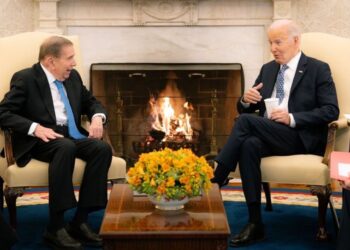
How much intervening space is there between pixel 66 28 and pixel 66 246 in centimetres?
270

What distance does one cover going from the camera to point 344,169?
2.81 m

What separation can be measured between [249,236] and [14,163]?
128 centimetres

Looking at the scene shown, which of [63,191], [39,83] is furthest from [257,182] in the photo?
[39,83]

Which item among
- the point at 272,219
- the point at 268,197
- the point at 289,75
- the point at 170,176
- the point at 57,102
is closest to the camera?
the point at 170,176

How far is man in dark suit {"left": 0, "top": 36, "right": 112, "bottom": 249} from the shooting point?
132 inches

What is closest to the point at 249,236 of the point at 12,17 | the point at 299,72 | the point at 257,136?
the point at 257,136

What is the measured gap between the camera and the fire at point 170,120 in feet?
18.8

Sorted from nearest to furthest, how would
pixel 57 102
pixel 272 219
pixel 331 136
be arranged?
pixel 331 136, pixel 57 102, pixel 272 219

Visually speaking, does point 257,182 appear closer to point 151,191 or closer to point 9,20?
point 151,191

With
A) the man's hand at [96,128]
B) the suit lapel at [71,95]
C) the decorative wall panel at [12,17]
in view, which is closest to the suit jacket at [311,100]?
the man's hand at [96,128]

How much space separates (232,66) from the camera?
559 cm

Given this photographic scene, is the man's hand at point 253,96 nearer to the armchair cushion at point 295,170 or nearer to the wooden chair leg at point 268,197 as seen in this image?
the armchair cushion at point 295,170

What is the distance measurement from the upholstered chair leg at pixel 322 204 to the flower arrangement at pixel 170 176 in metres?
0.84

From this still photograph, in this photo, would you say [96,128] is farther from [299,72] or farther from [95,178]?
[299,72]
